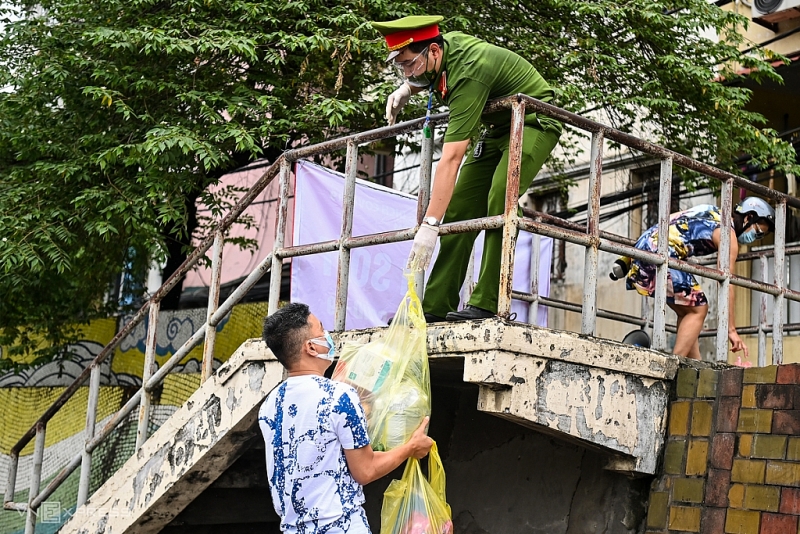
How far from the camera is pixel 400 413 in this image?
388cm

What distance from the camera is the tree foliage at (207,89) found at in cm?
782

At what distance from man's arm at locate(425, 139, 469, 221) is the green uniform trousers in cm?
25

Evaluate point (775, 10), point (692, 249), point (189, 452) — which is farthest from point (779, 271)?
point (775, 10)

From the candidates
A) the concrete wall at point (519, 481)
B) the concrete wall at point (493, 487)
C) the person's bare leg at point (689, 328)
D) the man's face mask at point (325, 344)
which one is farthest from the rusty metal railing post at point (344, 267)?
the person's bare leg at point (689, 328)

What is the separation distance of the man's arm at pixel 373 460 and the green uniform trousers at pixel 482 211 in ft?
3.45

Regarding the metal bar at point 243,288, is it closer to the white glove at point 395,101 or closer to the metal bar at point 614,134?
the white glove at point 395,101

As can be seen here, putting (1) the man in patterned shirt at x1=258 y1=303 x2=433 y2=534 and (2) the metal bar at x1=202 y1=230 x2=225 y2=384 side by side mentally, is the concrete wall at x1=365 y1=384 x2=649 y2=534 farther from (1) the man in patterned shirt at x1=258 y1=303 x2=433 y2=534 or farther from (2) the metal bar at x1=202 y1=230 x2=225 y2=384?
(1) the man in patterned shirt at x1=258 y1=303 x2=433 y2=534

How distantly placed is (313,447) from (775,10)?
27.7ft

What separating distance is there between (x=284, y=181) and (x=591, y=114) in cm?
710

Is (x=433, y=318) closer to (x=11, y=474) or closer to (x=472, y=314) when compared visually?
(x=472, y=314)

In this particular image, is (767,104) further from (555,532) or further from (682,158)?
(555,532)

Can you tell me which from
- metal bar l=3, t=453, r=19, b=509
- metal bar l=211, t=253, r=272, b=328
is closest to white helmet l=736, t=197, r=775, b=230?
metal bar l=211, t=253, r=272, b=328

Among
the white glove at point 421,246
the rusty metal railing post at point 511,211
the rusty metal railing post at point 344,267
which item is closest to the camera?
the rusty metal railing post at point 511,211

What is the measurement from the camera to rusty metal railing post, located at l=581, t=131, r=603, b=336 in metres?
4.54
